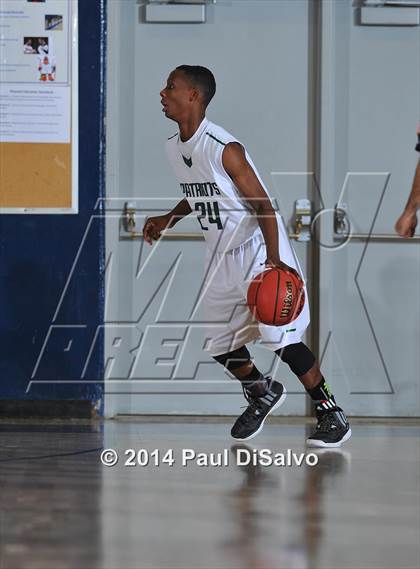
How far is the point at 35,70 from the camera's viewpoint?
5797mm

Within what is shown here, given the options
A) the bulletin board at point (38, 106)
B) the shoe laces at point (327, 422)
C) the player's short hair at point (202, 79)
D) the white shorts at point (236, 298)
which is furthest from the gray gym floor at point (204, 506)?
the player's short hair at point (202, 79)

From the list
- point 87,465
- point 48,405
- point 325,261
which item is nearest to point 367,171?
point 325,261

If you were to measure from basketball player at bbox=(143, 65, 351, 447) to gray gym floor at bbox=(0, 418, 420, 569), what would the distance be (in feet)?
0.79

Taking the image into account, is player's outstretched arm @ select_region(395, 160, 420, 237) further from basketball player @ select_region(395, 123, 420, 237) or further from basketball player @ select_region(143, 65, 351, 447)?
basketball player @ select_region(143, 65, 351, 447)

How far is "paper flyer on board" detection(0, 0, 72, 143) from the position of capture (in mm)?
5777

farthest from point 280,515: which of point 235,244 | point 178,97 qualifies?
point 178,97

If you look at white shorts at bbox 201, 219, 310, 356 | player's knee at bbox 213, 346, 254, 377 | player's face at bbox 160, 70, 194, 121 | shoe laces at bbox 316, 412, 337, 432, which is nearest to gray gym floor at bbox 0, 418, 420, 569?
shoe laces at bbox 316, 412, 337, 432

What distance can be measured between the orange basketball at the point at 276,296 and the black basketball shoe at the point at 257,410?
1.63ft

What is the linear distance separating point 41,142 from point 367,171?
1.89 m

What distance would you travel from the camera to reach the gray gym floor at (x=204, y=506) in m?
2.80

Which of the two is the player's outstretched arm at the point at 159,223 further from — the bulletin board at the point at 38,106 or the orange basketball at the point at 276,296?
the bulletin board at the point at 38,106

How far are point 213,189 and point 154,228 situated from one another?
1.30 feet

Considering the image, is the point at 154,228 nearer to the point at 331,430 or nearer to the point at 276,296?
the point at 276,296

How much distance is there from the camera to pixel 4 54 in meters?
5.78
